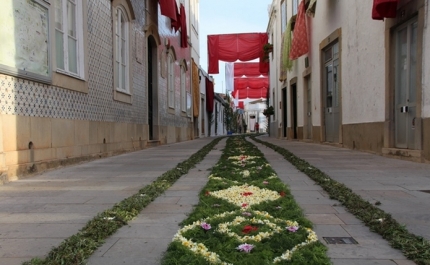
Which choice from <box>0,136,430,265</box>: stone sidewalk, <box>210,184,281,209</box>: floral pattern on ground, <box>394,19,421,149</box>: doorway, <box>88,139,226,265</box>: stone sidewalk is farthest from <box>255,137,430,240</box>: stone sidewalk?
<box>88,139,226,265</box>: stone sidewalk

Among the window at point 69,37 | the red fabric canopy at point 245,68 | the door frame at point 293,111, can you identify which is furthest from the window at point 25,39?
the red fabric canopy at point 245,68

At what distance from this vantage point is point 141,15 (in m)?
10.6

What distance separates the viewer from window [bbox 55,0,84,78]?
230 inches

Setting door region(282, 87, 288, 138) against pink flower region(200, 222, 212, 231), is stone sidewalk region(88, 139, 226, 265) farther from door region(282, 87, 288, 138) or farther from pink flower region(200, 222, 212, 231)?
door region(282, 87, 288, 138)

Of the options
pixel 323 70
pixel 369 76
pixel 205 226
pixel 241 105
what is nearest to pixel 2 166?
pixel 205 226

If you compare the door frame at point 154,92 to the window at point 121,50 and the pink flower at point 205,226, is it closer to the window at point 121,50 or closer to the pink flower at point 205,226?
the window at point 121,50

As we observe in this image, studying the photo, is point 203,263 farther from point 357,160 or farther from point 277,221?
point 357,160

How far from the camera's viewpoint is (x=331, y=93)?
420 inches

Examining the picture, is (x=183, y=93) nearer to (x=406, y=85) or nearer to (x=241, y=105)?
(x=406, y=85)

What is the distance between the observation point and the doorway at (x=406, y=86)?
610 centimetres

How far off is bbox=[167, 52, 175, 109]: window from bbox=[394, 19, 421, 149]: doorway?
9.18 m

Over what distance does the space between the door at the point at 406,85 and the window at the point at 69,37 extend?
589 centimetres

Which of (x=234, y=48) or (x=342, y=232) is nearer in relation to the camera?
(x=342, y=232)

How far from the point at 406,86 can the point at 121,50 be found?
21.6 feet
